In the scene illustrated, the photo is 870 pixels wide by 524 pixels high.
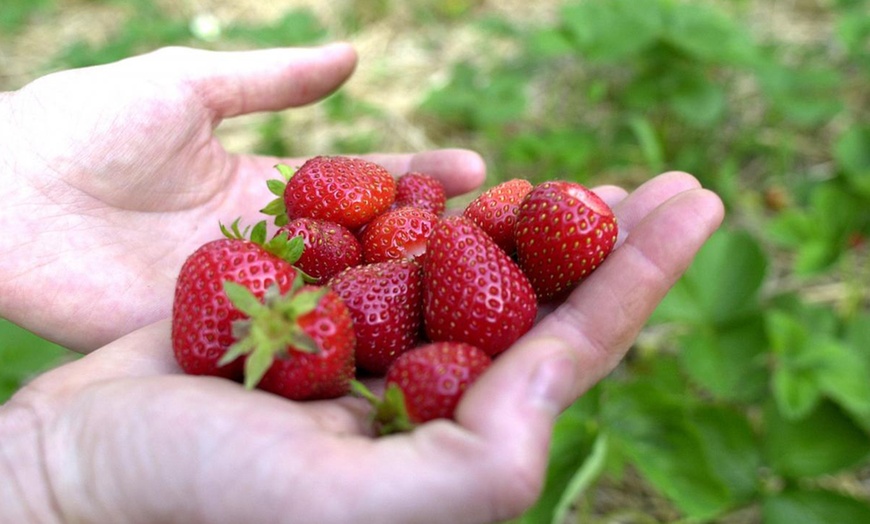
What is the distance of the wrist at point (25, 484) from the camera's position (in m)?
1.33

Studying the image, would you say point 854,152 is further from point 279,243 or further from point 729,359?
point 279,243

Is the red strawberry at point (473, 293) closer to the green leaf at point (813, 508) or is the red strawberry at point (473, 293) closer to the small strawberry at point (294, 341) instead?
the small strawberry at point (294, 341)

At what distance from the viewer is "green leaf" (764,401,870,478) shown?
217 cm

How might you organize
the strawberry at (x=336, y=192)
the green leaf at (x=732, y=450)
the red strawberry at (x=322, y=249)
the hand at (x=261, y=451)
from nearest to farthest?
1. the hand at (x=261, y=451)
2. the red strawberry at (x=322, y=249)
3. the strawberry at (x=336, y=192)
4. the green leaf at (x=732, y=450)

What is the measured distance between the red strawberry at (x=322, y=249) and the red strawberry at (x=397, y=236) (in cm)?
5

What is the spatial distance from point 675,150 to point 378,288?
268 cm

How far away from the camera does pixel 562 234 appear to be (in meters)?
1.66

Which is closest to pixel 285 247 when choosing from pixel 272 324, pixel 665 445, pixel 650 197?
pixel 272 324

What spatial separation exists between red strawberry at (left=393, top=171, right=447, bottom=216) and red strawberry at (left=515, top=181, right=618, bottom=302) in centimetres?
46

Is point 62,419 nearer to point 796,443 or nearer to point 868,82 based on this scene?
point 796,443

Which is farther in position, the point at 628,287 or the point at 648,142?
the point at 648,142

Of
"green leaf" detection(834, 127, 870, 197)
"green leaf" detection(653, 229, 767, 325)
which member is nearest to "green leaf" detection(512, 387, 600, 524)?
"green leaf" detection(653, 229, 767, 325)

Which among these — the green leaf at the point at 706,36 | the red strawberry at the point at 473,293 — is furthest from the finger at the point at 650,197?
the green leaf at the point at 706,36

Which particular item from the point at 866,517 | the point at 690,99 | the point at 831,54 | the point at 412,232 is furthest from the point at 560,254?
the point at 831,54
